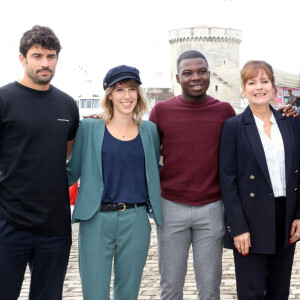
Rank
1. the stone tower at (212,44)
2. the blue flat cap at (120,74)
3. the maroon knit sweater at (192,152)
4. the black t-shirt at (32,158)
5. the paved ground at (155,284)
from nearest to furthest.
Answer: the black t-shirt at (32,158) < the blue flat cap at (120,74) < the maroon knit sweater at (192,152) < the paved ground at (155,284) < the stone tower at (212,44)

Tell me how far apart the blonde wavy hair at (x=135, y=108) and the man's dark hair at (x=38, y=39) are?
1.39ft

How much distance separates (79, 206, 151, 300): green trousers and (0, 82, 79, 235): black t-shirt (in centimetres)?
19

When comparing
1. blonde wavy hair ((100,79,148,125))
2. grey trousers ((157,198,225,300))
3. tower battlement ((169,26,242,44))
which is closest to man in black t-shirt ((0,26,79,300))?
blonde wavy hair ((100,79,148,125))

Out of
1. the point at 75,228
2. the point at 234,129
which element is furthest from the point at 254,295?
the point at 75,228

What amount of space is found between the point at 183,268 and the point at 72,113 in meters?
1.20

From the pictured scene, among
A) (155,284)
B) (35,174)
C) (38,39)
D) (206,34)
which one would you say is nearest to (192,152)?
(35,174)

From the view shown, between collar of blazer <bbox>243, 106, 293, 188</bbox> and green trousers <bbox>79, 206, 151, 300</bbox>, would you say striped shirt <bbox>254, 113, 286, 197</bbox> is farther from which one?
green trousers <bbox>79, 206, 151, 300</bbox>

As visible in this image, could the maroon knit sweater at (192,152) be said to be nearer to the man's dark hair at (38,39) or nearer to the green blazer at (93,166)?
the green blazer at (93,166)

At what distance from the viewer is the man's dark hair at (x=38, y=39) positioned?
9.36 ft

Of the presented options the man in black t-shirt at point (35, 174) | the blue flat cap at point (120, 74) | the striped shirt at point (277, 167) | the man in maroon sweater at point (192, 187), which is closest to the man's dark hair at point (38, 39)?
the man in black t-shirt at point (35, 174)

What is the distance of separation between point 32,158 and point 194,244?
1171 mm

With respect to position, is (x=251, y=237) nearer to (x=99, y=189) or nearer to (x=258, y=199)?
(x=258, y=199)

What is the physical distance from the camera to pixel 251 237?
2.98m

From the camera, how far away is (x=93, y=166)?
297 cm
